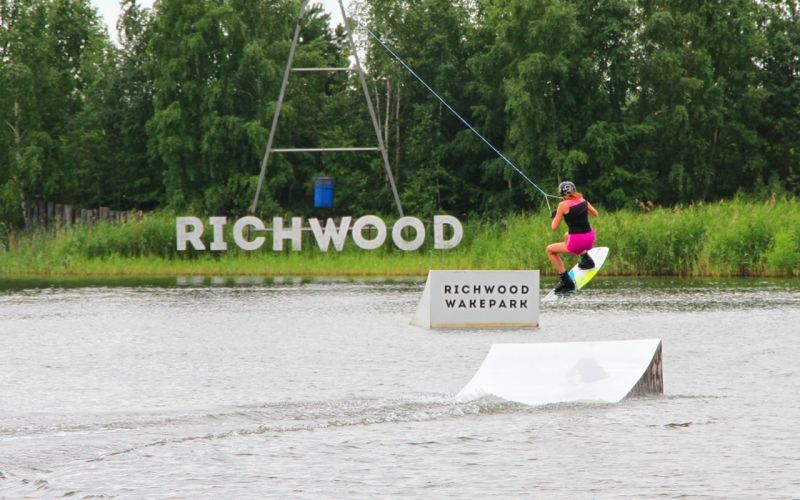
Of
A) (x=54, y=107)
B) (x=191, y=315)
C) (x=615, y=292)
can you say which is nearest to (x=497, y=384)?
(x=191, y=315)

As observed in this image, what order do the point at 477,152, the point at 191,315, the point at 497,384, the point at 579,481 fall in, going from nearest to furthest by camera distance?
the point at 579,481, the point at 497,384, the point at 191,315, the point at 477,152

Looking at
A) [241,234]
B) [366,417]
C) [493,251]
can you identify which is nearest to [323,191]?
[241,234]

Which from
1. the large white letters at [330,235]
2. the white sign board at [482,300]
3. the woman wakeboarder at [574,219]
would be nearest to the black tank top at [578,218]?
the woman wakeboarder at [574,219]

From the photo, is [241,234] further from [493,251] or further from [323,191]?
[493,251]

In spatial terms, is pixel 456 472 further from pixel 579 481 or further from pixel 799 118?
pixel 799 118

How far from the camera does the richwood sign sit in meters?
39.8

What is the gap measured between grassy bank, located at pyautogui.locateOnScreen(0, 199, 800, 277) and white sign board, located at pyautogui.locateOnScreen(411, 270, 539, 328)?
14.9 metres

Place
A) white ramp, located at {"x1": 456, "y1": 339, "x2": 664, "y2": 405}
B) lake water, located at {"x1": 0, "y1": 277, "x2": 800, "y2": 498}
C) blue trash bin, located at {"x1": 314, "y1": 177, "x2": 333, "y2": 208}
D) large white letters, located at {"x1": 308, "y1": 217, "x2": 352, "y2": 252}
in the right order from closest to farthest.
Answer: lake water, located at {"x1": 0, "y1": 277, "x2": 800, "y2": 498}, white ramp, located at {"x1": 456, "y1": 339, "x2": 664, "y2": 405}, large white letters, located at {"x1": 308, "y1": 217, "x2": 352, "y2": 252}, blue trash bin, located at {"x1": 314, "y1": 177, "x2": 333, "y2": 208}

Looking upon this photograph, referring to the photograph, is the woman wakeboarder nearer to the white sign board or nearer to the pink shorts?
the pink shorts

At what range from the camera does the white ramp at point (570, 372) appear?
1174 cm

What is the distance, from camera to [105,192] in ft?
206

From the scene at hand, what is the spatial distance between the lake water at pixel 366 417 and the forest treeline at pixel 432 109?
1407 inches

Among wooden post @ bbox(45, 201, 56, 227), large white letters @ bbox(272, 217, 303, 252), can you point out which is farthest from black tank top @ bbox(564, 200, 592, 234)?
wooden post @ bbox(45, 201, 56, 227)

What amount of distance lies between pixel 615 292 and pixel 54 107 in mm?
39292
